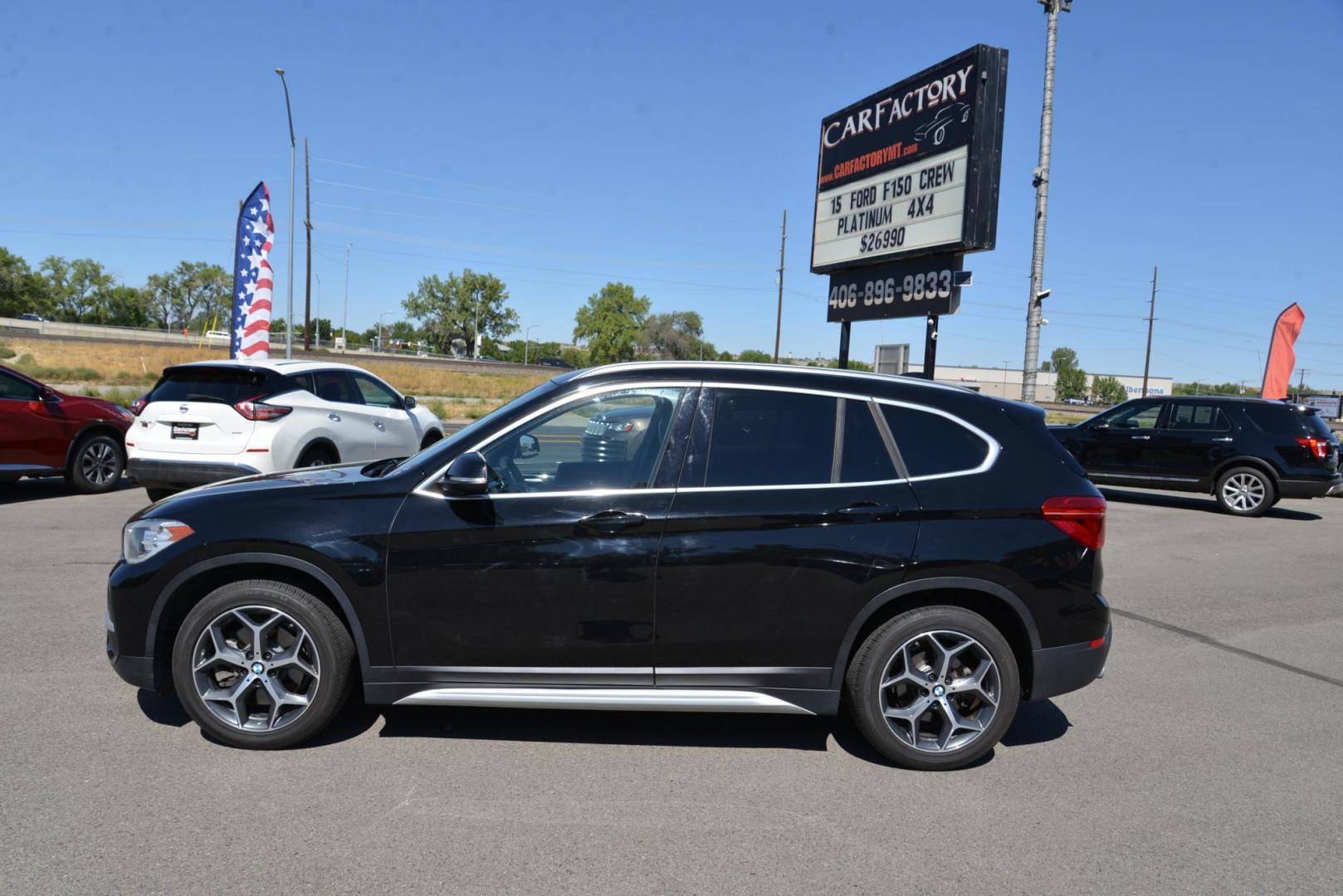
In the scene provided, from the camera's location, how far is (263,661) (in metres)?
3.84

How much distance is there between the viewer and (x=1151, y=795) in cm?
375

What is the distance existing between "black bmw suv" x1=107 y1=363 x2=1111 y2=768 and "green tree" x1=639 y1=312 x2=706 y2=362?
75.7 metres

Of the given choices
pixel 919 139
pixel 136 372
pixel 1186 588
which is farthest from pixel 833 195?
pixel 136 372

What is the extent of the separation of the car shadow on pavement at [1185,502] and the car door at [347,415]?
10.2 m

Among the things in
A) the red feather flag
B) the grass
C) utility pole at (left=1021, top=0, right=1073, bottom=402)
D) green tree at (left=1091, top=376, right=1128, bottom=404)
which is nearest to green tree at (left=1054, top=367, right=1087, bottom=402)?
green tree at (left=1091, top=376, right=1128, bottom=404)

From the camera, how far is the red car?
9836 mm

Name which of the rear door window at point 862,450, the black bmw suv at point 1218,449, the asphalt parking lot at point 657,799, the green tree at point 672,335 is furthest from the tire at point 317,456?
the green tree at point 672,335

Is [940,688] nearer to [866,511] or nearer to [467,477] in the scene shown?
[866,511]

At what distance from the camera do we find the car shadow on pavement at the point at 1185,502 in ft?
44.2

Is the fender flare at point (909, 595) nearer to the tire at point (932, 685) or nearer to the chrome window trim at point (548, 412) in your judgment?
the tire at point (932, 685)

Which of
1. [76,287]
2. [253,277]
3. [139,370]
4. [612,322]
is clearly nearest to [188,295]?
[76,287]

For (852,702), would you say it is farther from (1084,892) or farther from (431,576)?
(431,576)

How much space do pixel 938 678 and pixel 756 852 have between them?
3.99ft

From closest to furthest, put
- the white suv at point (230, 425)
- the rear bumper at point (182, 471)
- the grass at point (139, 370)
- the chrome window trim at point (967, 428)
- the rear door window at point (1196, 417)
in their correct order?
the chrome window trim at point (967, 428) → the rear bumper at point (182, 471) → the white suv at point (230, 425) → the rear door window at point (1196, 417) → the grass at point (139, 370)
